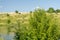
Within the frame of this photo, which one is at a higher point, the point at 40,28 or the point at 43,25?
the point at 43,25

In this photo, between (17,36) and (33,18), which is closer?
(17,36)

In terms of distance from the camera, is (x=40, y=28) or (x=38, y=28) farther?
(x=38, y=28)

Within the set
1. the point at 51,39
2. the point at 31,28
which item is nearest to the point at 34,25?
the point at 31,28

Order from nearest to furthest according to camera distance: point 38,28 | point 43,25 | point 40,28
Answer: point 40,28, point 38,28, point 43,25

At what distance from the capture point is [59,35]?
1362 inches

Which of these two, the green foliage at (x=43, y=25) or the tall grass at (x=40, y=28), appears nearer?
the tall grass at (x=40, y=28)

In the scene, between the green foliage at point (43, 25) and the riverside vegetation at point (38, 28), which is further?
the green foliage at point (43, 25)

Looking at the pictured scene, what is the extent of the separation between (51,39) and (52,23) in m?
2.60

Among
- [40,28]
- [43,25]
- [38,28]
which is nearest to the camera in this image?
[40,28]

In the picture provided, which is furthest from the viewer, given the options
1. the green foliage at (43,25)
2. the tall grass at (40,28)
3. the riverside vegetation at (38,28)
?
the green foliage at (43,25)

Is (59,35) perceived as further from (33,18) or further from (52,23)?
(33,18)

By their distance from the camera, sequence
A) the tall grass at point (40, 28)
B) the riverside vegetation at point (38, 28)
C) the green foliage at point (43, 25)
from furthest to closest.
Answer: the green foliage at point (43, 25) → the tall grass at point (40, 28) → the riverside vegetation at point (38, 28)

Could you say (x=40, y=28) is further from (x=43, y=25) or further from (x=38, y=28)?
(x=43, y=25)

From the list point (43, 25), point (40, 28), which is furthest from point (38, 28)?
point (43, 25)
